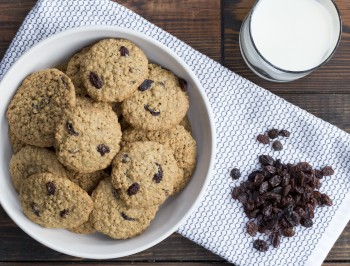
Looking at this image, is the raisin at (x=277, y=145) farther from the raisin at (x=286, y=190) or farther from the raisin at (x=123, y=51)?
the raisin at (x=123, y=51)

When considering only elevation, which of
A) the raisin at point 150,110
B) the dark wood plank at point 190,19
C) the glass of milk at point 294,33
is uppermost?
the glass of milk at point 294,33

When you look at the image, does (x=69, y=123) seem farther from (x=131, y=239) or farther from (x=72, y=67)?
(x=131, y=239)

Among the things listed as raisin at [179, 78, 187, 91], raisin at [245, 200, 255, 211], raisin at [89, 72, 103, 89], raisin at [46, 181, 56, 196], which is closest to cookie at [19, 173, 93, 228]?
raisin at [46, 181, 56, 196]

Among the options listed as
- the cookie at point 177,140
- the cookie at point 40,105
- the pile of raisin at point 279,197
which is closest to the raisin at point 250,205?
the pile of raisin at point 279,197

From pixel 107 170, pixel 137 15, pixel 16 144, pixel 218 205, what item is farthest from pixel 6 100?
pixel 218 205

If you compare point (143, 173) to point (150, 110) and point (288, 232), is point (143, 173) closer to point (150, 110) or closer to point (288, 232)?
point (150, 110)

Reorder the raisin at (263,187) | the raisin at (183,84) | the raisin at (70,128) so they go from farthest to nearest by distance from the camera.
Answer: the raisin at (263,187), the raisin at (183,84), the raisin at (70,128)

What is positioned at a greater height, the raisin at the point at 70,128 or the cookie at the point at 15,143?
the raisin at the point at 70,128
